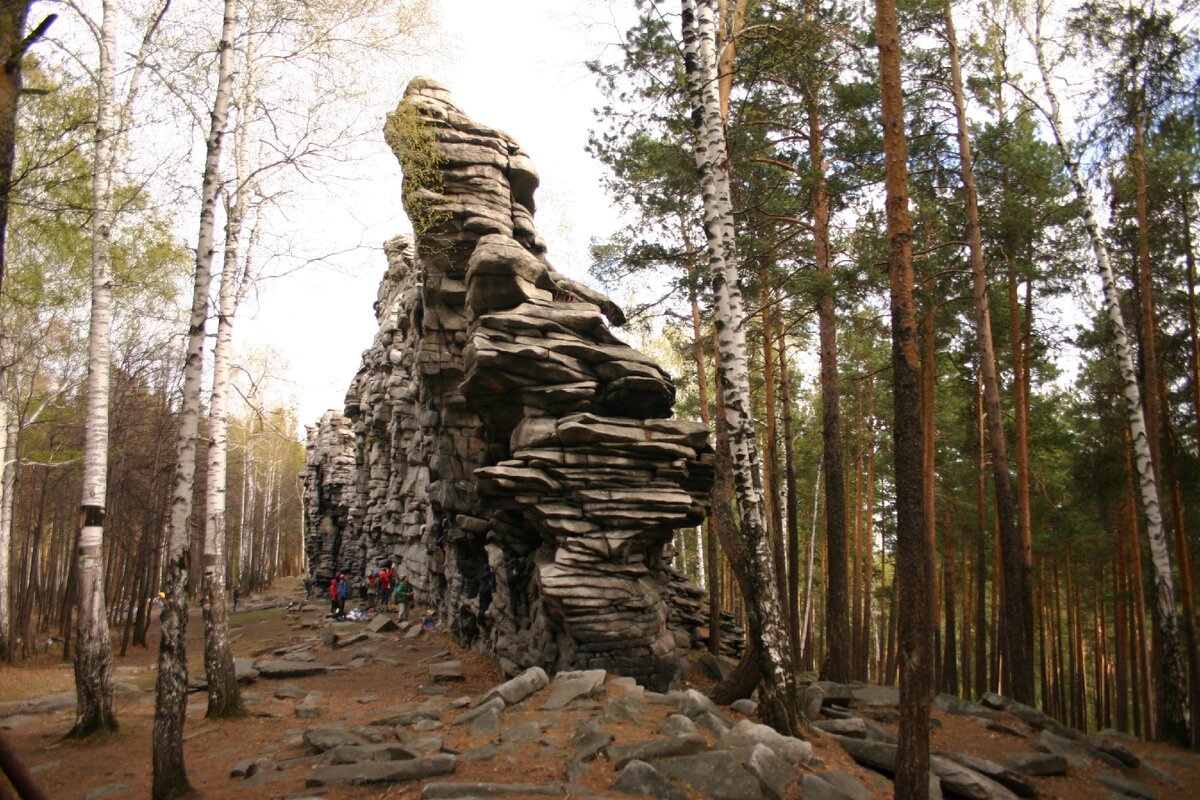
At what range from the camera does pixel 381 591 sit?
29656 mm

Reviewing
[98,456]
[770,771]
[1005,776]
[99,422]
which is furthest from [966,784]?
[99,422]

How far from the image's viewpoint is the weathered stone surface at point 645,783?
21.7ft

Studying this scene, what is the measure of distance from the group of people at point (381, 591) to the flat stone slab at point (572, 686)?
15271 millimetres

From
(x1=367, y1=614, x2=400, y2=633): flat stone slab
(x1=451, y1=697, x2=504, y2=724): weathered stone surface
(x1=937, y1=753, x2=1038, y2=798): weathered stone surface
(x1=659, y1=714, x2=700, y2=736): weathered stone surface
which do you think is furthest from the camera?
(x1=367, y1=614, x2=400, y2=633): flat stone slab

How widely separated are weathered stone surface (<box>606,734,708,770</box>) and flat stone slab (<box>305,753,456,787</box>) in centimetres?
180

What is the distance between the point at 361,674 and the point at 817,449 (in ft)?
68.5

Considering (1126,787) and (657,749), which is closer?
(657,749)

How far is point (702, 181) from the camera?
371 inches

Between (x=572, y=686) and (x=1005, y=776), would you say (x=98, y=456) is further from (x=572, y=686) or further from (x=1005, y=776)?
(x=1005, y=776)

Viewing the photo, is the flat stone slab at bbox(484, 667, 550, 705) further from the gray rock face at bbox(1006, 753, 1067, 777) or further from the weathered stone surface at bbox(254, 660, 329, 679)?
the weathered stone surface at bbox(254, 660, 329, 679)

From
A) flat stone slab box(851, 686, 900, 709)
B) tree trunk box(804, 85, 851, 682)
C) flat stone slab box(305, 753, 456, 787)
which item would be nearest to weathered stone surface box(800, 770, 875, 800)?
flat stone slab box(305, 753, 456, 787)

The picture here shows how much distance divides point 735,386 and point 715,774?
14.9 feet

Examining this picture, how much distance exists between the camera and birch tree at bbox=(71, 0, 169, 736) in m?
10.1

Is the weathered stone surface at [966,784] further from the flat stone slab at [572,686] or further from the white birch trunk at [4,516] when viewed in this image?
the white birch trunk at [4,516]
